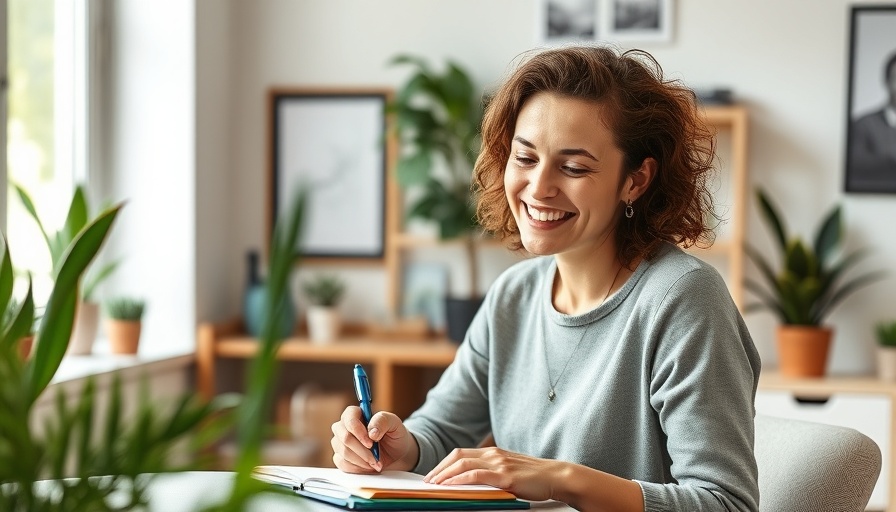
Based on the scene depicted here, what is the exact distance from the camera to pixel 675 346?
1.49 metres

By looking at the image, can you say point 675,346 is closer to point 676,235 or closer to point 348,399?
point 676,235

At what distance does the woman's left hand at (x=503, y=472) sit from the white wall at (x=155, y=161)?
2405 mm

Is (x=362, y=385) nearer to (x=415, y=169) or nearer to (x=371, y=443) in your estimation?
(x=371, y=443)

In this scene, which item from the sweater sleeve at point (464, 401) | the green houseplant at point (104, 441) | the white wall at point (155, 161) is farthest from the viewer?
the white wall at point (155, 161)

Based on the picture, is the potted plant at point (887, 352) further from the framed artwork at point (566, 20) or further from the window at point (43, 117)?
the window at point (43, 117)

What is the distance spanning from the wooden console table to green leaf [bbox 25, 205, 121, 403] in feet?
8.12

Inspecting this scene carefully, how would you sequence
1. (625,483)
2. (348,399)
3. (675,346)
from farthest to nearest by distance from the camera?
(348,399), (675,346), (625,483)

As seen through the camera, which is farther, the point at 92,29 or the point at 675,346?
the point at 92,29

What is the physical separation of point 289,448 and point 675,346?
2.27m

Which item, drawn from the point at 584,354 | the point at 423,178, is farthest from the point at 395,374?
the point at 584,354

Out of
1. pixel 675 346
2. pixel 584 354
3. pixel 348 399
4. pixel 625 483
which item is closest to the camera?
pixel 625 483

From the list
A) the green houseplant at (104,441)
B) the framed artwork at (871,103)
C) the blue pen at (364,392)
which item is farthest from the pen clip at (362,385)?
the framed artwork at (871,103)

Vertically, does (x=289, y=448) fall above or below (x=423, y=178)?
below

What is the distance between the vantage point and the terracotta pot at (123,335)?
3.30m
